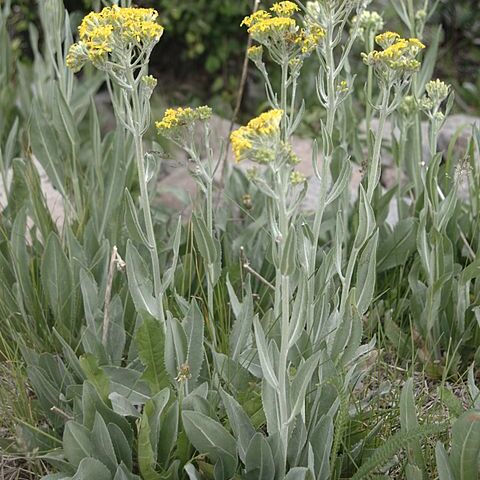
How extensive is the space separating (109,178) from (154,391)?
48.2 inches

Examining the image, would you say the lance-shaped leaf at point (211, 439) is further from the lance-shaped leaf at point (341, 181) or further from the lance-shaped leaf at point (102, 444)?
the lance-shaped leaf at point (341, 181)

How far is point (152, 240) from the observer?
6.84 ft

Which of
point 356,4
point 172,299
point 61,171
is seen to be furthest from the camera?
point 61,171

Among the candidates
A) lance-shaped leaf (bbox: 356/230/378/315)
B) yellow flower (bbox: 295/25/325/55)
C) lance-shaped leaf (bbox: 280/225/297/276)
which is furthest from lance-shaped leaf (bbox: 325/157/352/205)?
lance-shaped leaf (bbox: 280/225/297/276)

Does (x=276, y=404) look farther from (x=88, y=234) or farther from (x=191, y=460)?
(x=88, y=234)

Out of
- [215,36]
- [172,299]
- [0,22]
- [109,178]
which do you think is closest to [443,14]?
[215,36]

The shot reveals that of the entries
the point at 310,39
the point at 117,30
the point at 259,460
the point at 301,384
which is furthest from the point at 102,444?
the point at 310,39

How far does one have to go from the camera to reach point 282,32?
194cm

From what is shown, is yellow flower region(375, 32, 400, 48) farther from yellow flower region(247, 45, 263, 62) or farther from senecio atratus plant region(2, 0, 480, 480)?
yellow flower region(247, 45, 263, 62)

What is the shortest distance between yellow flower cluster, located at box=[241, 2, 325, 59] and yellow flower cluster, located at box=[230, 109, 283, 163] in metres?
0.39

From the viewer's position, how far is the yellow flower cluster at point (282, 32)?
1913mm

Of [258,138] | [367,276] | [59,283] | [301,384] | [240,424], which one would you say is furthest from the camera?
[59,283]

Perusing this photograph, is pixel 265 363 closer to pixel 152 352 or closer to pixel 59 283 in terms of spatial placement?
pixel 152 352

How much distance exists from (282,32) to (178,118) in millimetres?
316
